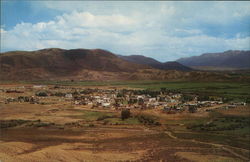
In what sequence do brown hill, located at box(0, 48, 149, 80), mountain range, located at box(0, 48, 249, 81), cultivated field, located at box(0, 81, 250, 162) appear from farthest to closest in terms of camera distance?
brown hill, located at box(0, 48, 149, 80) → mountain range, located at box(0, 48, 249, 81) → cultivated field, located at box(0, 81, 250, 162)

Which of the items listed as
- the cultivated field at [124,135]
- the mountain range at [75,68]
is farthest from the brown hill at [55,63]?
the cultivated field at [124,135]

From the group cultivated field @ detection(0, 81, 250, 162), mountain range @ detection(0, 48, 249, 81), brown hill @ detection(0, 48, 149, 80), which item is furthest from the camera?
brown hill @ detection(0, 48, 149, 80)

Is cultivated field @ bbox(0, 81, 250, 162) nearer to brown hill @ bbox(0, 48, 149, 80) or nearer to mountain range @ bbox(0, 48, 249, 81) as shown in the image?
mountain range @ bbox(0, 48, 249, 81)

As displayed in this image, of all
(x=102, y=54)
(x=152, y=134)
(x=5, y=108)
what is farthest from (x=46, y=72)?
(x=152, y=134)

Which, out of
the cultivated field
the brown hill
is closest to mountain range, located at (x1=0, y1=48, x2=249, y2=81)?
the brown hill

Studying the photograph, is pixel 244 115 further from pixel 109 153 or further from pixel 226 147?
pixel 109 153

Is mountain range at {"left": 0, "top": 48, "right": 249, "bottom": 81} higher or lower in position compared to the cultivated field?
higher

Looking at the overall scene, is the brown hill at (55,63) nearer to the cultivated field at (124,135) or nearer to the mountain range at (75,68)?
the mountain range at (75,68)

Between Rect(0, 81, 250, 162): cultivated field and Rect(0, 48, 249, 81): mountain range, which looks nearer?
Rect(0, 81, 250, 162): cultivated field
